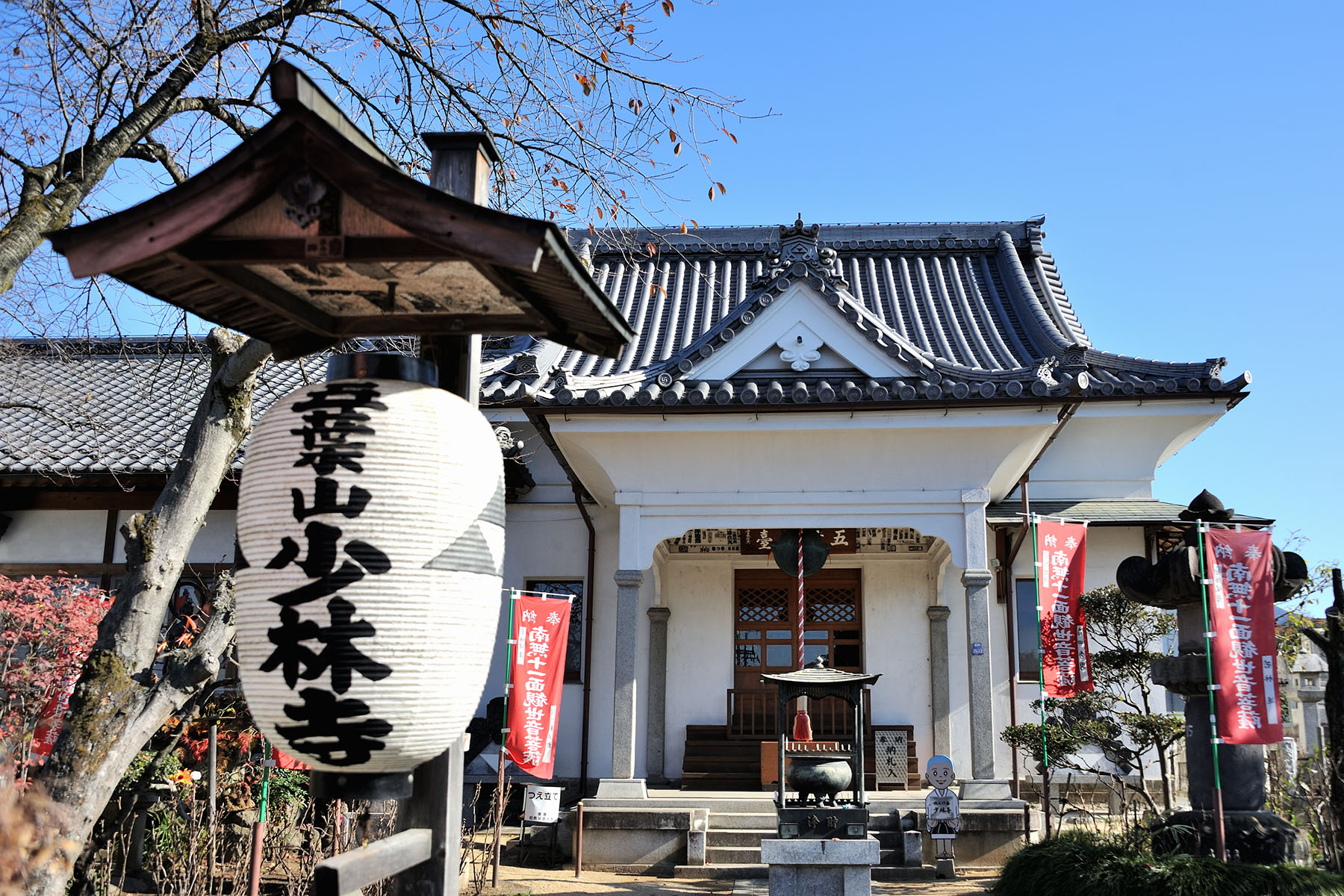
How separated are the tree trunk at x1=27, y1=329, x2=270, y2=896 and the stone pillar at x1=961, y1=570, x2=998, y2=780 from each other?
8.81 meters

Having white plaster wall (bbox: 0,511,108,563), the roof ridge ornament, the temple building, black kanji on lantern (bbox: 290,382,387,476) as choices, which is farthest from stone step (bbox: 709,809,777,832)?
black kanji on lantern (bbox: 290,382,387,476)

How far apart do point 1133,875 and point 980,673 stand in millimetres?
4419

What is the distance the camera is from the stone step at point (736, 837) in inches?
489

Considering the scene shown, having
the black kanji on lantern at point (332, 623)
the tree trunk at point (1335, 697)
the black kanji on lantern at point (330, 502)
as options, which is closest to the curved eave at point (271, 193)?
the black kanji on lantern at point (332, 623)

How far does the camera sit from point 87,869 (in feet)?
26.2

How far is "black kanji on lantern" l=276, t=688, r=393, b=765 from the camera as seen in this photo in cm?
343

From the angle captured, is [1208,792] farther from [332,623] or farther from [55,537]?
[55,537]

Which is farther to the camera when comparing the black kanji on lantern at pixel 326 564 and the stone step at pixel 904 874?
the stone step at pixel 904 874

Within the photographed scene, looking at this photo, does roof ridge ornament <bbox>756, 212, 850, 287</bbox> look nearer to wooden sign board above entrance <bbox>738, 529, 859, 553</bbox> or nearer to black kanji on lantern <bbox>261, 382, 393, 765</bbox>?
wooden sign board above entrance <bbox>738, 529, 859, 553</bbox>

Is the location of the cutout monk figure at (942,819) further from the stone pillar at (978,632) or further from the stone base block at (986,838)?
the stone pillar at (978,632)

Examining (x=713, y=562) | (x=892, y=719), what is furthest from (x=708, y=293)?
(x=892, y=719)

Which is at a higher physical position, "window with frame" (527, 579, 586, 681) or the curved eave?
the curved eave

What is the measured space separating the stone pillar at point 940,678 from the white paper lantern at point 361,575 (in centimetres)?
1266

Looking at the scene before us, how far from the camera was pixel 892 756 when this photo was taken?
14.5 metres
